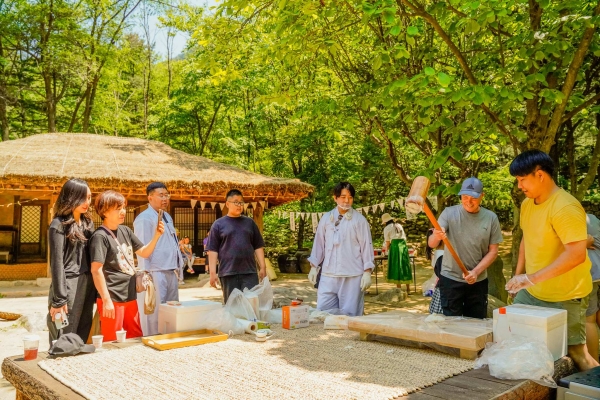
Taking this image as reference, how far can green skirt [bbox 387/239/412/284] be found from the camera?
8.66 metres

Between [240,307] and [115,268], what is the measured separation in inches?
35.9

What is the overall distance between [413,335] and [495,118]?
3.18 m

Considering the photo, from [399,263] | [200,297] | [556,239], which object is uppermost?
[556,239]

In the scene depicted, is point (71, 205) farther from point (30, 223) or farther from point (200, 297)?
point (30, 223)

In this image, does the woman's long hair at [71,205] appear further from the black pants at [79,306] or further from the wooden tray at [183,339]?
the wooden tray at [183,339]

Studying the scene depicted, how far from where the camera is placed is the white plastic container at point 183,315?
2723 mm

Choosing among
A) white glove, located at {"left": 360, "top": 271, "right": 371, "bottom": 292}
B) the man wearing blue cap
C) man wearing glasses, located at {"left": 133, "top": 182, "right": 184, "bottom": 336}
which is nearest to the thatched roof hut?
man wearing glasses, located at {"left": 133, "top": 182, "right": 184, "bottom": 336}

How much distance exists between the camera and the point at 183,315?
2742 millimetres

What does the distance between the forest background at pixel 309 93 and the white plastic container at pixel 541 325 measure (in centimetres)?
216

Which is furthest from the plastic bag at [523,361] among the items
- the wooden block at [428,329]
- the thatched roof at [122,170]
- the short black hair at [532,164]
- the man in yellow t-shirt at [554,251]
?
the thatched roof at [122,170]

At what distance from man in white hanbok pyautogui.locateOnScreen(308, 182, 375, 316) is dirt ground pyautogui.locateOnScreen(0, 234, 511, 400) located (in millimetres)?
2744

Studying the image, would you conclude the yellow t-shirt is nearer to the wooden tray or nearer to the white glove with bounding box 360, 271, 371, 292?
the white glove with bounding box 360, 271, 371, 292

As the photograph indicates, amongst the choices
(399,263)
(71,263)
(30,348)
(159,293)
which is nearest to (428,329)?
(30,348)

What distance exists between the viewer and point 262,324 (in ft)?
9.77
